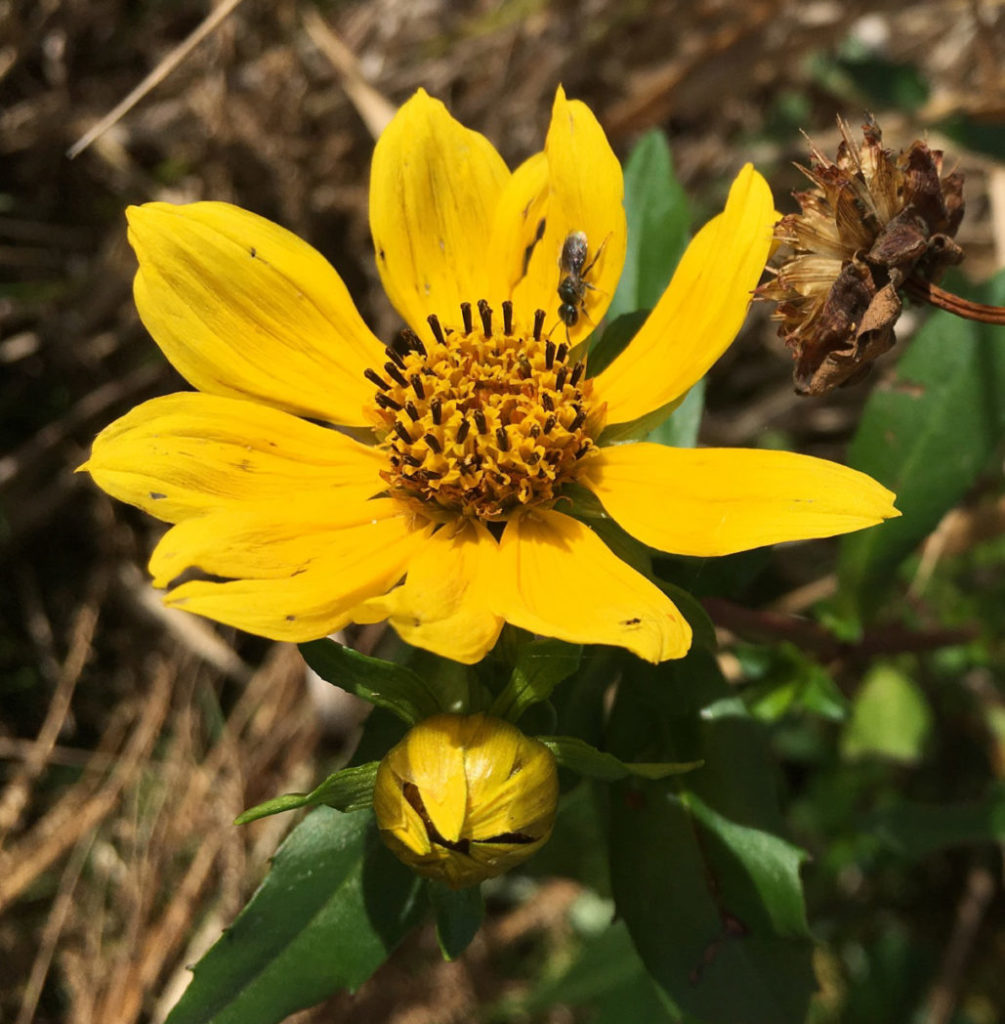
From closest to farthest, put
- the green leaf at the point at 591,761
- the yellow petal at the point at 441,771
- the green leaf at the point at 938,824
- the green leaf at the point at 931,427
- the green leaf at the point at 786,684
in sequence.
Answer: the yellow petal at the point at 441,771 < the green leaf at the point at 591,761 < the green leaf at the point at 786,684 < the green leaf at the point at 931,427 < the green leaf at the point at 938,824

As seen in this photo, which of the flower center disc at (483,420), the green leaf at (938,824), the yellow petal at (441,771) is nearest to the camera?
the yellow petal at (441,771)

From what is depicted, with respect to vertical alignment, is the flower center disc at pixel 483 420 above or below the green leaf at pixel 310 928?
above

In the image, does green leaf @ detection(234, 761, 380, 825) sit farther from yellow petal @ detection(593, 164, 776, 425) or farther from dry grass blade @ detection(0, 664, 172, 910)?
dry grass blade @ detection(0, 664, 172, 910)

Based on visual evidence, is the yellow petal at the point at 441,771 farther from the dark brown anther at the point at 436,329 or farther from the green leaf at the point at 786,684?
the green leaf at the point at 786,684

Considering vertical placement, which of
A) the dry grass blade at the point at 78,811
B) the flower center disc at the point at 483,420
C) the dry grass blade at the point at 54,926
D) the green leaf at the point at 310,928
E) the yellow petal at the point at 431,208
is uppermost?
the yellow petal at the point at 431,208

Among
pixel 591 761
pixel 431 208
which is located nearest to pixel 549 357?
pixel 431 208

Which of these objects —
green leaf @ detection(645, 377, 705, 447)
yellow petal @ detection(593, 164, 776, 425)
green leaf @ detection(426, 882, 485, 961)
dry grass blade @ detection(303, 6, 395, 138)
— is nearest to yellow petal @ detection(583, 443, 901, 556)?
yellow petal @ detection(593, 164, 776, 425)

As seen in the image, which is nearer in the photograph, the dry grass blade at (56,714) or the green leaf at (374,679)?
the green leaf at (374,679)

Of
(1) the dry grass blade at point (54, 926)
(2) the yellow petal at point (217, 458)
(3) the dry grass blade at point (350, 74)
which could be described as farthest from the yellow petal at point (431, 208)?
(1) the dry grass blade at point (54, 926)
